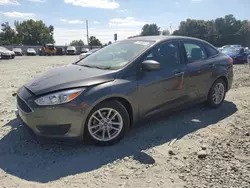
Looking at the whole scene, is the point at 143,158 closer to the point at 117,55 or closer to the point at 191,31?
the point at 117,55

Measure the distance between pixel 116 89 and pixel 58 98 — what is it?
80 cm

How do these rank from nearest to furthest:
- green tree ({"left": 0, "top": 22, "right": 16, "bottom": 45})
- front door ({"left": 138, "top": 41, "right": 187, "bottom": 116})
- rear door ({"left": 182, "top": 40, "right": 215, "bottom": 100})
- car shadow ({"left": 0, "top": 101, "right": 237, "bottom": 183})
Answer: car shadow ({"left": 0, "top": 101, "right": 237, "bottom": 183}) < front door ({"left": 138, "top": 41, "right": 187, "bottom": 116}) < rear door ({"left": 182, "top": 40, "right": 215, "bottom": 100}) < green tree ({"left": 0, "top": 22, "right": 16, "bottom": 45})

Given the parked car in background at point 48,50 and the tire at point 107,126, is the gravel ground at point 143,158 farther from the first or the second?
the parked car in background at point 48,50

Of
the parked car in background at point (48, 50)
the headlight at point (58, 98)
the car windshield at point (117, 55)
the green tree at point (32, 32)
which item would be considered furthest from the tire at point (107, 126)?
the green tree at point (32, 32)

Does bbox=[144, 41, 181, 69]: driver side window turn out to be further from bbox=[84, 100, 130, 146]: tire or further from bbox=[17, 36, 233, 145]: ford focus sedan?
bbox=[84, 100, 130, 146]: tire

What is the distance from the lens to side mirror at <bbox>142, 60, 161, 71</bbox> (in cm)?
365

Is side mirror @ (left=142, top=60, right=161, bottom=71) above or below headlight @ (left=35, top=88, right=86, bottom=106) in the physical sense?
above

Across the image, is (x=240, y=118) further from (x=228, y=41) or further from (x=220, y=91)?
(x=228, y=41)

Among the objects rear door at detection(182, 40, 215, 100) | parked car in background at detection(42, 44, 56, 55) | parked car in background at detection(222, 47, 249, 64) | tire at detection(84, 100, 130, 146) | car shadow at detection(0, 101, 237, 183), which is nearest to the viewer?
car shadow at detection(0, 101, 237, 183)

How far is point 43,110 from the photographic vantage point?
309cm

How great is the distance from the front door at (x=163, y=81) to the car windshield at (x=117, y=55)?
0.24 metres

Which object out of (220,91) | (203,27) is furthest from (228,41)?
(220,91)

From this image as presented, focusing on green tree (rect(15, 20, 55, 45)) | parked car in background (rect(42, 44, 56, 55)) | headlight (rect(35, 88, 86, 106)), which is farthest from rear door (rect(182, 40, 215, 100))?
green tree (rect(15, 20, 55, 45))

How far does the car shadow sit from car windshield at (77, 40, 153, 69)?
1177mm
